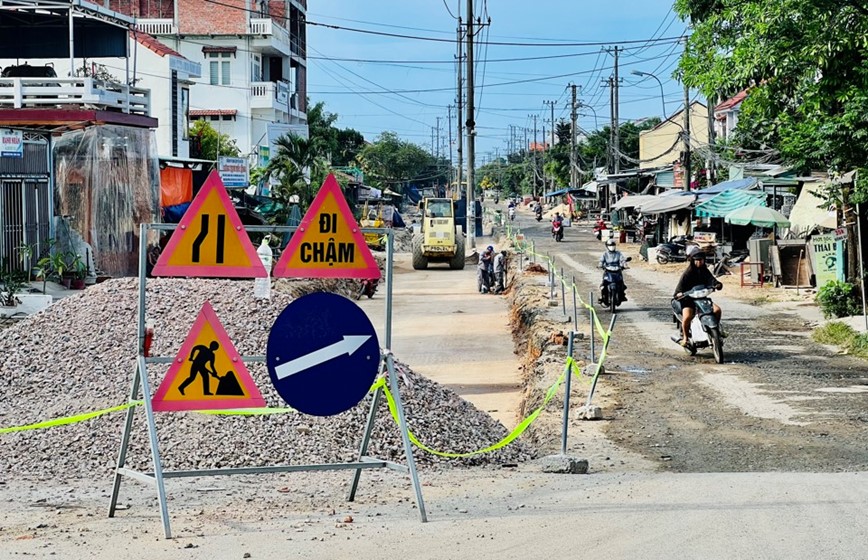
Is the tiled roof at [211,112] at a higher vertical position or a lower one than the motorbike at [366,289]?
higher

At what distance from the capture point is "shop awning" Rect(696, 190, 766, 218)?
3406 cm

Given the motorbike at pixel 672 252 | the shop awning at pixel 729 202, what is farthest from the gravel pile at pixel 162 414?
the motorbike at pixel 672 252

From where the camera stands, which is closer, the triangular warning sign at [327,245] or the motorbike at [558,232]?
the triangular warning sign at [327,245]

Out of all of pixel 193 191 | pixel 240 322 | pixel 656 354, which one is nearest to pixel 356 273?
pixel 240 322

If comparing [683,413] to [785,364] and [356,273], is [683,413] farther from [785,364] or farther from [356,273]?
[356,273]

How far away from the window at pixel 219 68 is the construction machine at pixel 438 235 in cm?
1644

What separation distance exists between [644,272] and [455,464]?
2752cm

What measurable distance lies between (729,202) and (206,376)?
97.7 ft

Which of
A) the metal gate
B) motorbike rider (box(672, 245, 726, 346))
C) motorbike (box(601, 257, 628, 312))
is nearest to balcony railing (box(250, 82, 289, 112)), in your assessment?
the metal gate

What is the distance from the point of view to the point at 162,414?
1012 centimetres

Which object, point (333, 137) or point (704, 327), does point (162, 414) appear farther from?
point (333, 137)

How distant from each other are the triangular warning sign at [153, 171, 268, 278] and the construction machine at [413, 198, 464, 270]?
37.8 m

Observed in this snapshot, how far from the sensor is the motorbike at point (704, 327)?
636 inches

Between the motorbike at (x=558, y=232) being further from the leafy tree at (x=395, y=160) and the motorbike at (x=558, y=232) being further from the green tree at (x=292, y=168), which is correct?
the leafy tree at (x=395, y=160)
